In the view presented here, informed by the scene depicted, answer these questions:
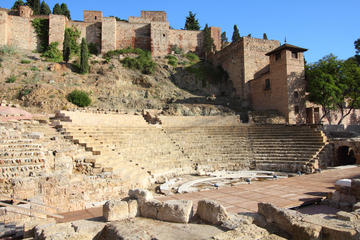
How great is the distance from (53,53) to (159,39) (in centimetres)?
1469

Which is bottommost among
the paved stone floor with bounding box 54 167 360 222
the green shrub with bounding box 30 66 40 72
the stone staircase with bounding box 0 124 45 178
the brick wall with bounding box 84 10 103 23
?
the paved stone floor with bounding box 54 167 360 222

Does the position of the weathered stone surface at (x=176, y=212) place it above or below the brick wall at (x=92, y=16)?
below

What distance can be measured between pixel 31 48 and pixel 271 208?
119ft

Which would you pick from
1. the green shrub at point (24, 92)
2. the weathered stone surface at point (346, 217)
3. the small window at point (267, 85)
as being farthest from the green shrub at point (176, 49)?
the weathered stone surface at point (346, 217)

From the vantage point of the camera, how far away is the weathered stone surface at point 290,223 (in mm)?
3240

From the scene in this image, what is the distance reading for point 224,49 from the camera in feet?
104

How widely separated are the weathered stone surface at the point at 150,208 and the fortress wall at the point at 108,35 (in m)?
32.8

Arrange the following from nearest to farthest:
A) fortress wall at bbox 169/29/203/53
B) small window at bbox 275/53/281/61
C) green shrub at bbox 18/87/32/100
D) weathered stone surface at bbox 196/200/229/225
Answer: weathered stone surface at bbox 196/200/229/225 → green shrub at bbox 18/87/32/100 → small window at bbox 275/53/281/61 → fortress wall at bbox 169/29/203/53

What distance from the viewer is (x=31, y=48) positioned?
102 ft

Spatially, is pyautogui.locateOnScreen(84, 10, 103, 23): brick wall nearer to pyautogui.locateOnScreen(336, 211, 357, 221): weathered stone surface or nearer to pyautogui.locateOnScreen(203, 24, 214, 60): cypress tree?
pyautogui.locateOnScreen(203, 24, 214, 60): cypress tree

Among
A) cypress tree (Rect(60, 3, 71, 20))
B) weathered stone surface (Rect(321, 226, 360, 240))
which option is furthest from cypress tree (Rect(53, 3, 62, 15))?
weathered stone surface (Rect(321, 226, 360, 240))

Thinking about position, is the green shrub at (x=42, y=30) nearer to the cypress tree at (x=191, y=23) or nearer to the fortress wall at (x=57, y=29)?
the fortress wall at (x=57, y=29)

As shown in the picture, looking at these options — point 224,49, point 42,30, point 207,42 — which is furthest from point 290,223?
point 42,30

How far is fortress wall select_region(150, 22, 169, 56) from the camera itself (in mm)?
35156
